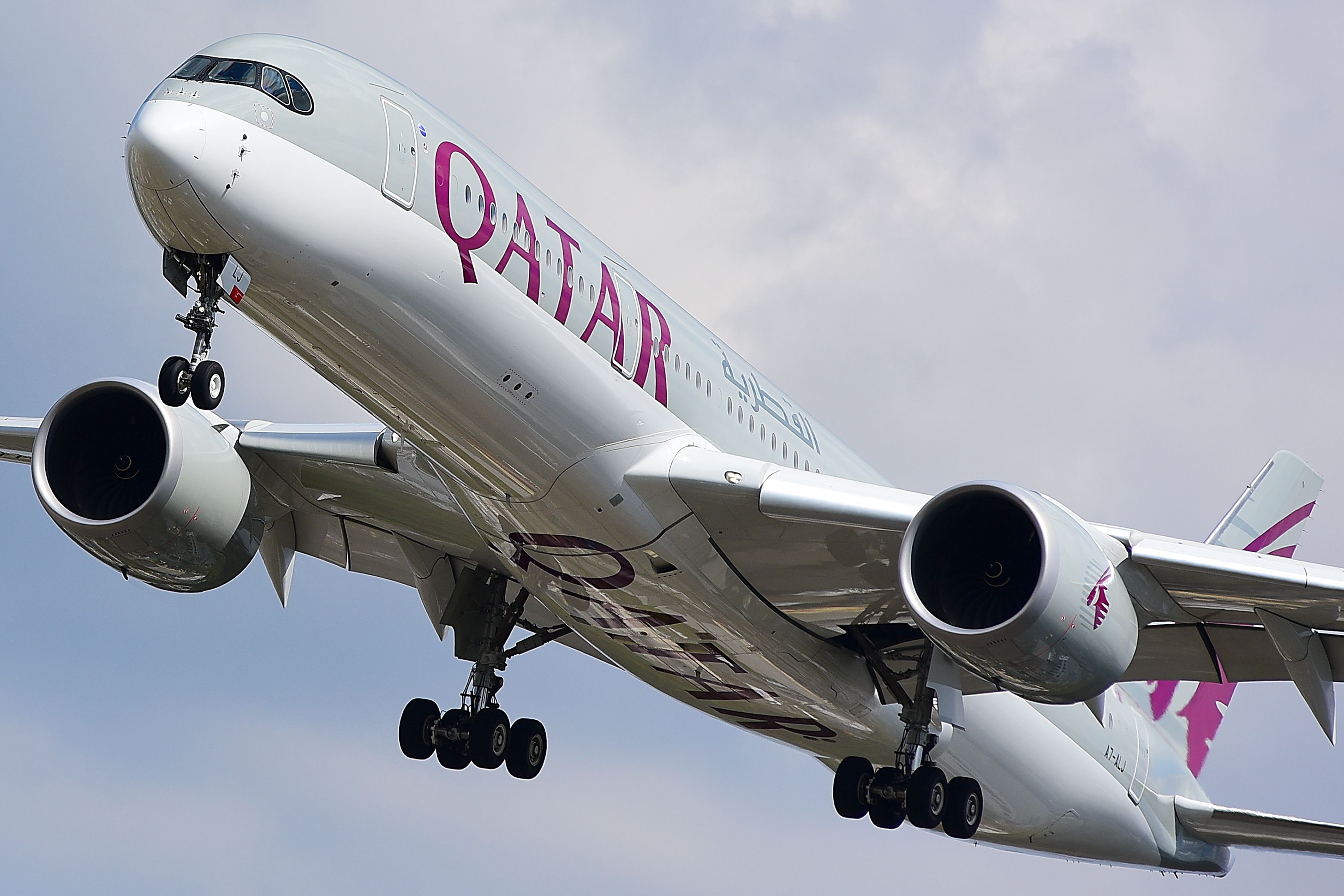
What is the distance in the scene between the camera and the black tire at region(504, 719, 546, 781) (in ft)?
65.0

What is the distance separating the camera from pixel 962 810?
1838 centimetres

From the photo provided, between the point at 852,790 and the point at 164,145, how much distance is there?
10993 mm

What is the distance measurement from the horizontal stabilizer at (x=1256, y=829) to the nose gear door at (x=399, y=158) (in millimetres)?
13865

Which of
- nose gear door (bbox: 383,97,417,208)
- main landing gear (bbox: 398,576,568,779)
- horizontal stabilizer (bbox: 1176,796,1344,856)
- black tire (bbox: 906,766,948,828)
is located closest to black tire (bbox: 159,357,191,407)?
nose gear door (bbox: 383,97,417,208)

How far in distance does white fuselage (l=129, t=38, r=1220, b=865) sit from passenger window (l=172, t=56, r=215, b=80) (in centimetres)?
19

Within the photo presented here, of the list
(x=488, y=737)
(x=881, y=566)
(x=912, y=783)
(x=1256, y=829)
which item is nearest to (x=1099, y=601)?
(x=881, y=566)

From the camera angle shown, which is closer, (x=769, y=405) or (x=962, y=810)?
(x=769, y=405)

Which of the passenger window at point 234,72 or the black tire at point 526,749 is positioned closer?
the passenger window at point 234,72

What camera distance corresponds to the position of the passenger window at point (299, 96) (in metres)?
12.5

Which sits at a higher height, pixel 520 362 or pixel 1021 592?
pixel 520 362

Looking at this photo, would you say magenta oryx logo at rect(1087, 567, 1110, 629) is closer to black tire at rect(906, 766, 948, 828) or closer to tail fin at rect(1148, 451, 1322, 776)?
black tire at rect(906, 766, 948, 828)

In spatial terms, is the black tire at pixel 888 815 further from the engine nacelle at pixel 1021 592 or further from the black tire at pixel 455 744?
the black tire at pixel 455 744

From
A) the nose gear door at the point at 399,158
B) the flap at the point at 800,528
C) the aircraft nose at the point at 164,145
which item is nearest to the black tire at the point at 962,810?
the flap at the point at 800,528

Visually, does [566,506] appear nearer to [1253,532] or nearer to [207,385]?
[207,385]
